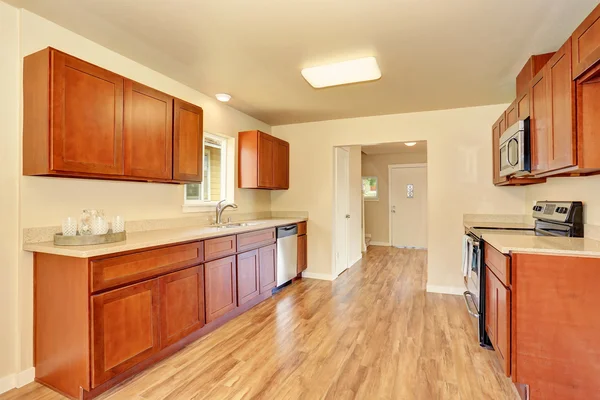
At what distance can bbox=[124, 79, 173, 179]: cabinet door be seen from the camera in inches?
90.5

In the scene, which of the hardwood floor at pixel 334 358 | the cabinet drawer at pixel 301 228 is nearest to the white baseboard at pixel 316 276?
the cabinet drawer at pixel 301 228

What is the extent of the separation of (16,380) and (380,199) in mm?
6969

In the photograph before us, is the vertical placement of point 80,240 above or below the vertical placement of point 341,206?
below

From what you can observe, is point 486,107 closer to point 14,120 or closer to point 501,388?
point 501,388

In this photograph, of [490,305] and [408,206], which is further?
[408,206]

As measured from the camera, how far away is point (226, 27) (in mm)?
2135

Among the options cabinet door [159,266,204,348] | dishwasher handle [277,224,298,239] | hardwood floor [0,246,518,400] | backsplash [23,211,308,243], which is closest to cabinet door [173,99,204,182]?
backsplash [23,211,308,243]

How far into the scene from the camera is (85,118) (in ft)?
6.60

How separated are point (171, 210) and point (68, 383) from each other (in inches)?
60.4

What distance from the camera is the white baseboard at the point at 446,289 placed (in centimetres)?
389

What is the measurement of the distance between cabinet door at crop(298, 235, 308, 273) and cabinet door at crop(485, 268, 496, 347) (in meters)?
2.45

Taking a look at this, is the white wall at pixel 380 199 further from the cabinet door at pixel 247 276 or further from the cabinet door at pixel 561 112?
the cabinet door at pixel 561 112

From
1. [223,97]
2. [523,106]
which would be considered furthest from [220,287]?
[523,106]

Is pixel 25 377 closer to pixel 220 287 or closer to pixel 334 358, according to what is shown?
pixel 220 287
